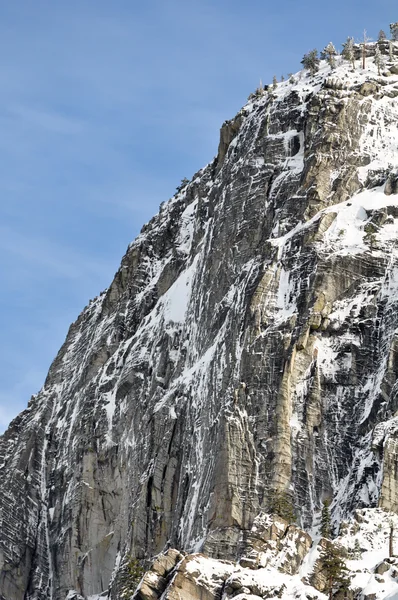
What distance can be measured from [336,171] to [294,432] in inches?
1234

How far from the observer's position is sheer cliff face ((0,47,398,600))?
14838 centimetres

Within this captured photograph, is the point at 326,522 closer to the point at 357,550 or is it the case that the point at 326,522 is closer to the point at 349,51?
the point at 357,550

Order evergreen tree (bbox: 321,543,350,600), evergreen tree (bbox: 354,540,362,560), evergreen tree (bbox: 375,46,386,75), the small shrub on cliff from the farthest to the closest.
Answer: evergreen tree (bbox: 375,46,386,75) < the small shrub on cliff < evergreen tree (bbox: 354,540,362,560) < evergreen tree (bbox: 321,543,350,600)

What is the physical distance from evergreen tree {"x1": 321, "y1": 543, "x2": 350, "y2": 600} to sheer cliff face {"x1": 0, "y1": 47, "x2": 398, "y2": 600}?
45.3 ft

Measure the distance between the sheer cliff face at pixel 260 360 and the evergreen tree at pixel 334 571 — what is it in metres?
13.8

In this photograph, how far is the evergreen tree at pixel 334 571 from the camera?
119m

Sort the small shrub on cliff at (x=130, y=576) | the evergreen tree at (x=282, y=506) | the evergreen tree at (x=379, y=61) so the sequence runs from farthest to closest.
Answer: the evergreen tree at (x=379, y=61) → the small shrub on cliff at (x=130, y=576) → the evergreen tree at (x=282, y=506)

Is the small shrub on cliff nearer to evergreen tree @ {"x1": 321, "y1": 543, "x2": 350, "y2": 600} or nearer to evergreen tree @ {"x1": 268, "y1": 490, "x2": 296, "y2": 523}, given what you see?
evergreen tree @ {"x1": 268, "y1": 490, "x2": 296, "y2": 523}

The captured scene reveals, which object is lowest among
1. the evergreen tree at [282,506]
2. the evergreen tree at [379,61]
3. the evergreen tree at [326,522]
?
the evergreen tree at [326,522]

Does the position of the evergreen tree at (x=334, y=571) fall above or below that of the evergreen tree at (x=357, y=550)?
below

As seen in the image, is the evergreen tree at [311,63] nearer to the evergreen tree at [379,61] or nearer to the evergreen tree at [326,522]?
the evergreen tree at [379,61]

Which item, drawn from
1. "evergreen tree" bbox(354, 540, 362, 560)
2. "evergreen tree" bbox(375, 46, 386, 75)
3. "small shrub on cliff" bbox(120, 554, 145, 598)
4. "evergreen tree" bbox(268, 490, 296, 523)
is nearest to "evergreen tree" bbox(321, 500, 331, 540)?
"evergreen tree" bbox(268, 490, 296, 523)

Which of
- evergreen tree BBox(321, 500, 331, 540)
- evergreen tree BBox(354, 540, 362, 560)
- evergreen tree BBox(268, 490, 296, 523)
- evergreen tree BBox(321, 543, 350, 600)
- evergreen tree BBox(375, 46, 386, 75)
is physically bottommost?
evergreen tree BBox(321, 543, 350, 600)

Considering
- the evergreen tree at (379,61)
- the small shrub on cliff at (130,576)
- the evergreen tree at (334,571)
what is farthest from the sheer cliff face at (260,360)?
the evergreen tree at (334,571)
